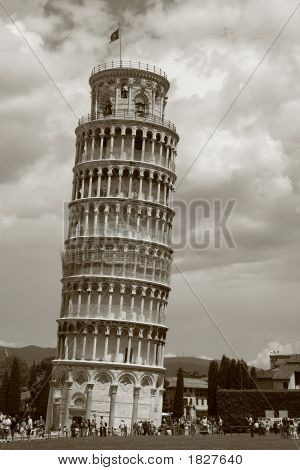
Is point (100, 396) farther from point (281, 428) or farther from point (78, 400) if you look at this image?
point (281, 428)

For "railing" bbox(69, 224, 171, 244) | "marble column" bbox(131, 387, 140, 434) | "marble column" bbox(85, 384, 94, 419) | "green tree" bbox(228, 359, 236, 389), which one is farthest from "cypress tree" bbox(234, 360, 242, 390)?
"marble column" bbox(85, 384, 94, 419)

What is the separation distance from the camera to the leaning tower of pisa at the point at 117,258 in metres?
58.8

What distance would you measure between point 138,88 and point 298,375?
45829 mm

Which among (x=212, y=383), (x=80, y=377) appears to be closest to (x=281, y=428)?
(x=80, y=377)

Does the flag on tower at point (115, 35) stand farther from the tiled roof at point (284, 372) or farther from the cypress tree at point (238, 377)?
the cypress tree at point (238, 377)

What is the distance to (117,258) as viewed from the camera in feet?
200

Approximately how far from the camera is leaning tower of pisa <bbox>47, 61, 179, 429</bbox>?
5875 cm

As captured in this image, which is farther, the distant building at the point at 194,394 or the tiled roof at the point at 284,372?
the distant building at the point at 194,394

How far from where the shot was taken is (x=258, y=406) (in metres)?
60.6

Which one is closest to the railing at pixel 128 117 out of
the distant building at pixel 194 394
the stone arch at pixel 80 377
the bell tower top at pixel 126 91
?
the bell tower top at pixel 126 91
